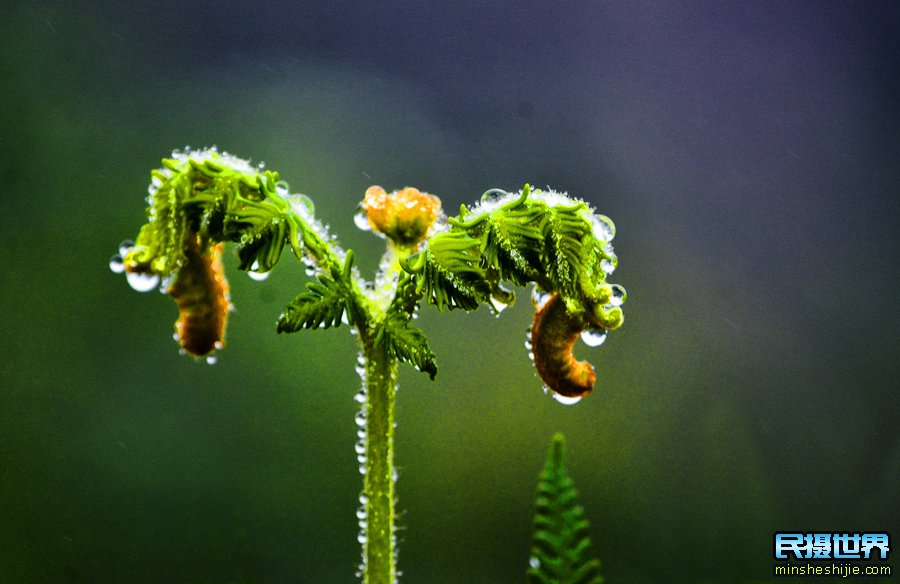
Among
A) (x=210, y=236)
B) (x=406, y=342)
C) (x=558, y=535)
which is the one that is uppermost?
(x=210, y=236)

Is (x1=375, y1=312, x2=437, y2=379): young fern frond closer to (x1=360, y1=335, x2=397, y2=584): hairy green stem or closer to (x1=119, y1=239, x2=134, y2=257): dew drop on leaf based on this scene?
(x1=360, y1=335, x2=397, y2=584): hairy green stem

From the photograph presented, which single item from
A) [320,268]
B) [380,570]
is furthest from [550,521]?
[320,268]

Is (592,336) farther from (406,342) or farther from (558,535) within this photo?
(558,535)

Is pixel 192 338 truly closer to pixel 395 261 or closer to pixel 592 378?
pixel 395 261

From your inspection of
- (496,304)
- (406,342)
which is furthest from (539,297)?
(406,342)

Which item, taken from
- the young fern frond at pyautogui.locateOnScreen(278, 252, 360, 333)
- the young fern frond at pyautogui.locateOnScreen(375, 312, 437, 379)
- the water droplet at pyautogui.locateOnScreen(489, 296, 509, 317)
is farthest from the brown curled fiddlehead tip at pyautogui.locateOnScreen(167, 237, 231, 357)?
the water droplet at pyautogui.locateOnScreen(489, 296, 509, 317)

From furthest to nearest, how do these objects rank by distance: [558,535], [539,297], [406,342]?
[539,297]
[406,342]
[558,535]

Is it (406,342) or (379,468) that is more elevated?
(406,342)
